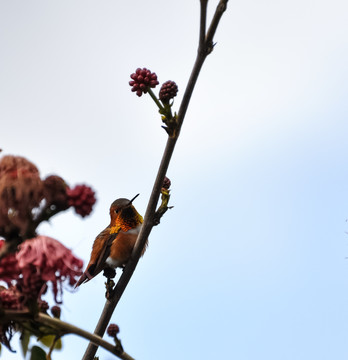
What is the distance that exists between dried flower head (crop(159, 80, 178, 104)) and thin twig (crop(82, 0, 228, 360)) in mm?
168

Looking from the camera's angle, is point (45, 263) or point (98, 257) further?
point (98, 257)

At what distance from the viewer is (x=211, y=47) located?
2738 millimetres

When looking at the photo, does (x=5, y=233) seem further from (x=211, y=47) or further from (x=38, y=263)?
(x=211, y=47)

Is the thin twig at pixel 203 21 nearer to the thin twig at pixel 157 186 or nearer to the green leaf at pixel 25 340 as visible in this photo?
the thin twig at pixel 157 186

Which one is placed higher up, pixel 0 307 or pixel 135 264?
pixel 135 264

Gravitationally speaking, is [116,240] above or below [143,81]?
above

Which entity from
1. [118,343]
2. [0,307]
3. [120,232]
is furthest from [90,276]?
[0,307]

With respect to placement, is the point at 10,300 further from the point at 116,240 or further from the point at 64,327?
A: the point at 116,240

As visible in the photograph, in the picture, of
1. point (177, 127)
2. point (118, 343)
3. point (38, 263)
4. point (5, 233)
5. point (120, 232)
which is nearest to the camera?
point (5, 233)

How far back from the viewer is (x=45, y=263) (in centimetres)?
243

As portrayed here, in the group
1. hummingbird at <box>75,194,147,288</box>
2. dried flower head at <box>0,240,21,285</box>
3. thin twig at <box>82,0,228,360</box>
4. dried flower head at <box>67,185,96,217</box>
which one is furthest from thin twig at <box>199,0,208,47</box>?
hummingbird at <box>75,194,147,288</box>

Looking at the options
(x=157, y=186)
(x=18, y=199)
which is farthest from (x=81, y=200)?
(x=157, y=186)

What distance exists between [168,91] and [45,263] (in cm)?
115

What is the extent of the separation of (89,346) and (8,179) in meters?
1.26
